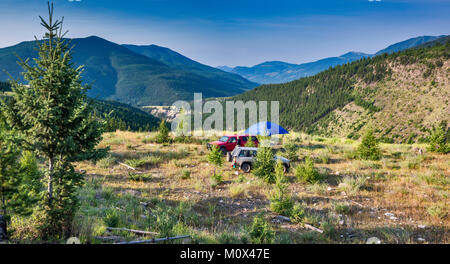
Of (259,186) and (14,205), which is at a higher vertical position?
(14,205)

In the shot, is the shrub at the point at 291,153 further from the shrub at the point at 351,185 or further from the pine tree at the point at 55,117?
the pine tree at the point at 55,117

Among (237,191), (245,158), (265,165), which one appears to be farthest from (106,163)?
(265,165)

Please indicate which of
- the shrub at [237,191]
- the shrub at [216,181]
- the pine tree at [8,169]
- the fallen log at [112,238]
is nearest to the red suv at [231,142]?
the shrub at [216,181]

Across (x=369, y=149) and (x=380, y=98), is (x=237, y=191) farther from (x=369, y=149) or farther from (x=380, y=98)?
(x=380, y=98)

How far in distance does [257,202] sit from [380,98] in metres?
88.9

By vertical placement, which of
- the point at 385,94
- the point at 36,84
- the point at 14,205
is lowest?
the point at 14,205

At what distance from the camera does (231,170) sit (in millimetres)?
12859

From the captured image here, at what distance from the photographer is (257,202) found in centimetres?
876

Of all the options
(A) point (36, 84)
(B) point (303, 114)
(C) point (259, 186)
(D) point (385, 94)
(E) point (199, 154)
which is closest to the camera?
(A) point (36, 84)

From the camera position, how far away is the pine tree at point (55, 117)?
4340 millimetres

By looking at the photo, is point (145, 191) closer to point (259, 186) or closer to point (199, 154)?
point (259, 186)

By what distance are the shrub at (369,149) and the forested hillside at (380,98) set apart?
56.6m
